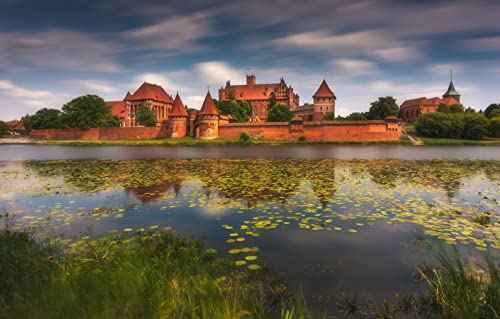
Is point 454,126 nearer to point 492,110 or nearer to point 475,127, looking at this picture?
point 475,127

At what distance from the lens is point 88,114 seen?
65562mm

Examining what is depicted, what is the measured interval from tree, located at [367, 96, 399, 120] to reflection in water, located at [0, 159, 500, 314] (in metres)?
53.3

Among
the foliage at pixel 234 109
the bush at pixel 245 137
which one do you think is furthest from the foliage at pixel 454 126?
the foliage at pixel 234 109

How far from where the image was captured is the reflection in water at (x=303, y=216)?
4730 mm

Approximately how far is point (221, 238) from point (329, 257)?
2037 millimetres

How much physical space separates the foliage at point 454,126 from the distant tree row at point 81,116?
6540 centimetres

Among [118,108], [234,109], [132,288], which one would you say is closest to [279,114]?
[234,109]

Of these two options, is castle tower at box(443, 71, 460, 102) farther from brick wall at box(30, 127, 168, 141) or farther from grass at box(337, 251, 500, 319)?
grass at box(337, 251, 500, 319)

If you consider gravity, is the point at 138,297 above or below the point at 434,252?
above

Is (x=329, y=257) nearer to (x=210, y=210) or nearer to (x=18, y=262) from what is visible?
(x=210, y=210)

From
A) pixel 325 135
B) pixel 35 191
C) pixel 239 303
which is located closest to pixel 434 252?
pixel 239 303

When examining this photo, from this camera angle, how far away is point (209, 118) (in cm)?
5672

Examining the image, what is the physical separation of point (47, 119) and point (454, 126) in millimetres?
86604

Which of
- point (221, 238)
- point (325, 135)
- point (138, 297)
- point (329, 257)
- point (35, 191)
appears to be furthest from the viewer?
point (325, 135)
